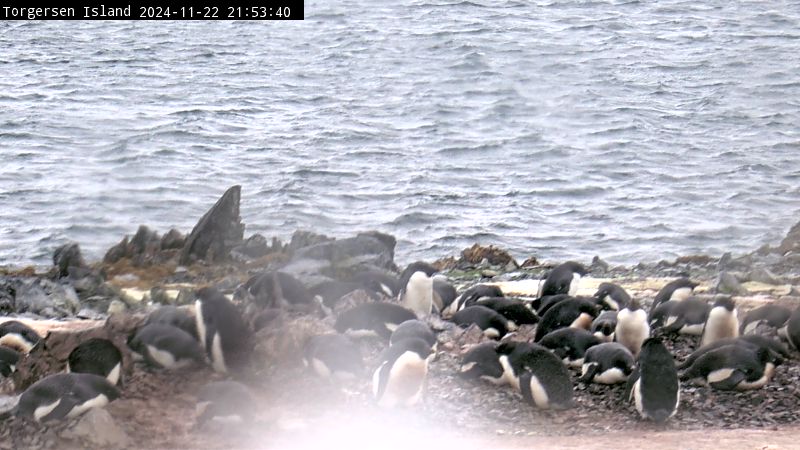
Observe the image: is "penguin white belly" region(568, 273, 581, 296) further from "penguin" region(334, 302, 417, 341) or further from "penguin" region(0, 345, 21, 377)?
"penguin" region(0, 345, 21, 377)

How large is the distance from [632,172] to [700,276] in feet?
29.9

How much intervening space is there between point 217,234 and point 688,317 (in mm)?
6394

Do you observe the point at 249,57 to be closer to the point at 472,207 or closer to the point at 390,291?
the point at 472,207

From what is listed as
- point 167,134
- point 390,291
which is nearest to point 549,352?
point 390,291

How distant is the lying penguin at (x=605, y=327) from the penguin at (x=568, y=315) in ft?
0.63

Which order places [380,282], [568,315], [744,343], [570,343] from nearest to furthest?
[744,343], [570,343], [568,315], [380,282]

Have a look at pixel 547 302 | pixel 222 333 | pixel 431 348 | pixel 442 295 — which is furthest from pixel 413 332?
pixel 442 295

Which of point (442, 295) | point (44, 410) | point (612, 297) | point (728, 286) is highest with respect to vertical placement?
point (44, 410)

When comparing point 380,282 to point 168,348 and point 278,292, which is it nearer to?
point 278,292

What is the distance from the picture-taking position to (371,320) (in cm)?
778

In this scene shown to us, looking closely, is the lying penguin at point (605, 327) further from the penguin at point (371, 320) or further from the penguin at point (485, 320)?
the penguin at point (371, 320)

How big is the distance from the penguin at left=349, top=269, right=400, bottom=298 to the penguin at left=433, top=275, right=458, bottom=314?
0.33m

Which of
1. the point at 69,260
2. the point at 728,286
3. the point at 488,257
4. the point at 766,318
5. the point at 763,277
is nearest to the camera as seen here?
the point at 766,318

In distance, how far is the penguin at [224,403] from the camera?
249 inches
